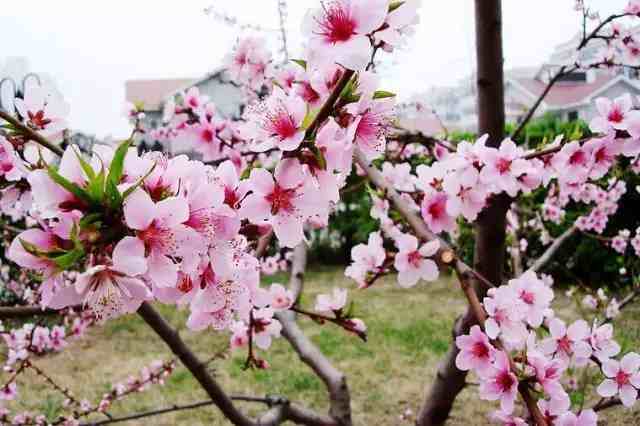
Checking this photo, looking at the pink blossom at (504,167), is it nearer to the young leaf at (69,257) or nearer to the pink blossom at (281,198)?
the pink blossom at (281,198)

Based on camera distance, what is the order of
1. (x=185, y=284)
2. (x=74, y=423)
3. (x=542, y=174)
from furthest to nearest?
(x=74, y=423), (x=542, y=174), (x=185, y=284)

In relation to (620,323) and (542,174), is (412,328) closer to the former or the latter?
(620,323)

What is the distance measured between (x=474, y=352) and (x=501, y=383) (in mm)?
105

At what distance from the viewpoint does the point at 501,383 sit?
1.12m

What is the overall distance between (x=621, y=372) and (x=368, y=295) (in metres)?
5.64

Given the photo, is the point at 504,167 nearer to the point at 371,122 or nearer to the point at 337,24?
the point at 371,122

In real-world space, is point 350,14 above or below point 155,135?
above

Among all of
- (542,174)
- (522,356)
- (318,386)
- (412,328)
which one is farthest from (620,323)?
(522,356)

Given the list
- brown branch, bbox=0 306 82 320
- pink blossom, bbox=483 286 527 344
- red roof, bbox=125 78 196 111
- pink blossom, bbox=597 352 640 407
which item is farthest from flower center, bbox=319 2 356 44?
red roof, bbox=125 78 196 111

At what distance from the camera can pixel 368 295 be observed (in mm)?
6871

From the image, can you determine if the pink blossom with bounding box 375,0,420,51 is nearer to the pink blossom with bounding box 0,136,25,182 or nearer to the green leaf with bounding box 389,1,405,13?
the green leaf with bounding box 389,1,405,13

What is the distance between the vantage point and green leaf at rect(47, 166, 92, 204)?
1.96ft

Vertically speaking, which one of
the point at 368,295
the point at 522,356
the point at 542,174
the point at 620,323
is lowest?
the point at 368,295

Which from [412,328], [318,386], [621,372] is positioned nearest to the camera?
[621,372]
